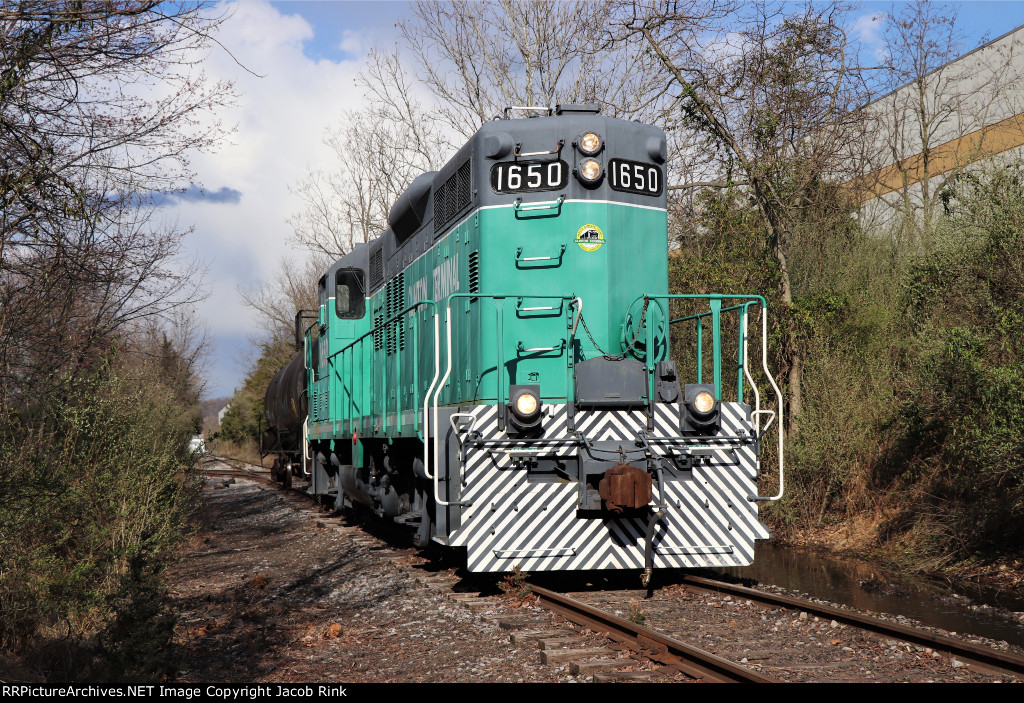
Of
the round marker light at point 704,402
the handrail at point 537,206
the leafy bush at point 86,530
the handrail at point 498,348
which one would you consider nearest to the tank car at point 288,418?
the leafy bush at point 86,530

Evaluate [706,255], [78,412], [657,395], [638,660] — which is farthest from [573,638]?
[706,255]

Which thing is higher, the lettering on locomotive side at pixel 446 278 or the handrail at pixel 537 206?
the handrail at pixel 537 206

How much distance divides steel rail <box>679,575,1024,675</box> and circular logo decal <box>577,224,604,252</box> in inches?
121

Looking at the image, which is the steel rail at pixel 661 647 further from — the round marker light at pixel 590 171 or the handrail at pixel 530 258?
the round marker light at pixel 590 171

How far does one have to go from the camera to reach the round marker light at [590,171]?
7.50 metres

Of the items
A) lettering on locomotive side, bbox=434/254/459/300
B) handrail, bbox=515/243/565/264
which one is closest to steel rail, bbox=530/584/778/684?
handrail, bbox=515/243/565/264

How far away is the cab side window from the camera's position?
12.9 m

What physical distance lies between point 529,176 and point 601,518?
3.02 m

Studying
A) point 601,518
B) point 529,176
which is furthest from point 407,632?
point 529,176

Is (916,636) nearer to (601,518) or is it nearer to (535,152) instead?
(601,518)

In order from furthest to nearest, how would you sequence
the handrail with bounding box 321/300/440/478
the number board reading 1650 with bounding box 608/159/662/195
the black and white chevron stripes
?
1. the number board reading 1650 with bounding box 608/159/662/195
2. the handrail with bounding box 321/300/440/478
3. the black and white chevron stripes

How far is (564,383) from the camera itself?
7406 mm

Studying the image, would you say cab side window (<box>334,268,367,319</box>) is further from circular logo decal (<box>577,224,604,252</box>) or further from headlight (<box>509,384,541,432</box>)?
headlight (<box>509,384,541,432</box>)

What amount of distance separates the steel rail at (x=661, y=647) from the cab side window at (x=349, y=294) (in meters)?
7.43
